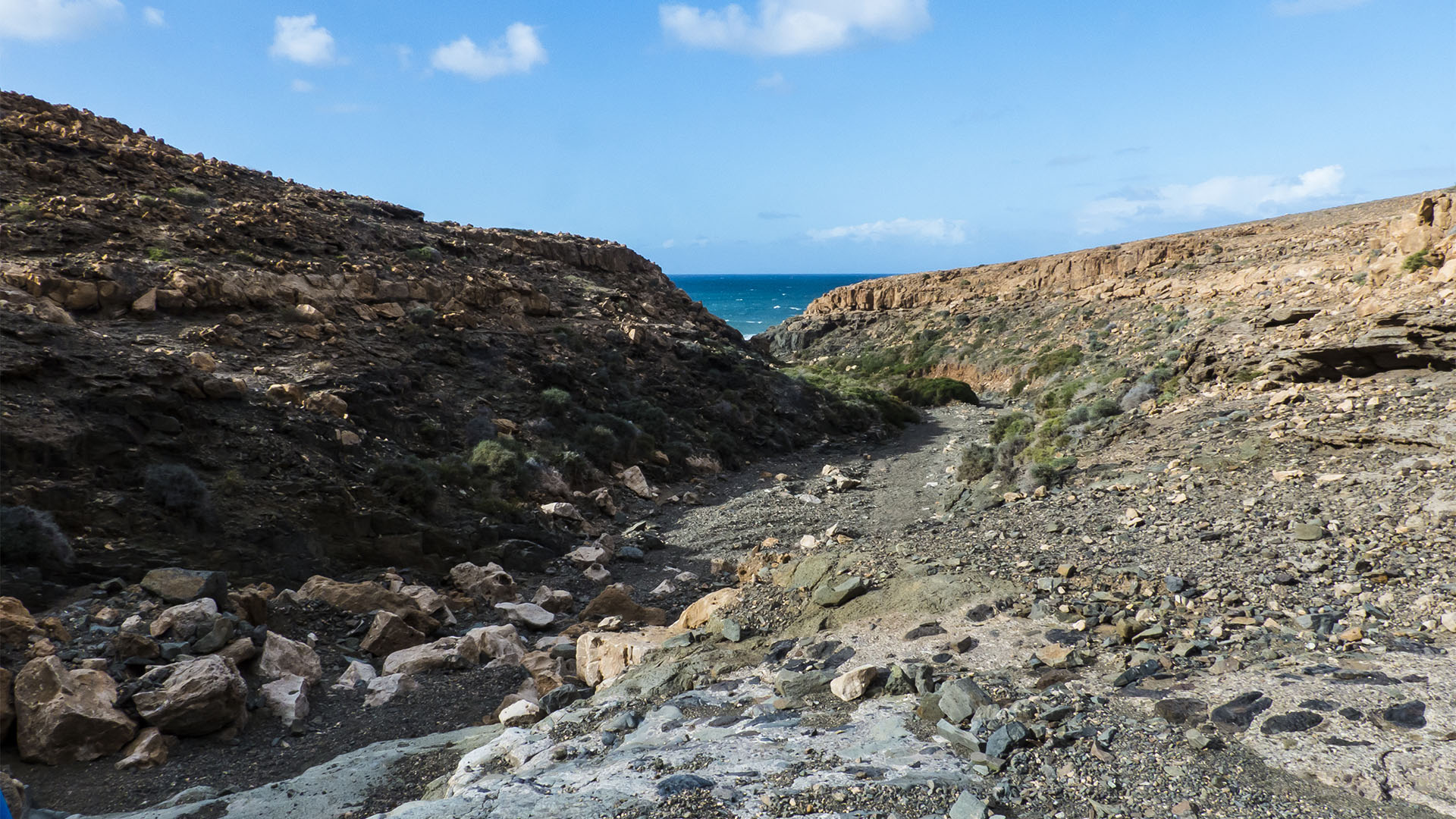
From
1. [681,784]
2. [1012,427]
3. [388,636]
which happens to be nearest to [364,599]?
[388,636]

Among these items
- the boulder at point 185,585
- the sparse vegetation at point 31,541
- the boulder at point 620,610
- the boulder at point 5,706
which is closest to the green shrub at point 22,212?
the sparse vegetation at point 31,541

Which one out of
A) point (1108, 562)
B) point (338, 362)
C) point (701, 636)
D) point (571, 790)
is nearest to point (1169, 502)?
point (1108, 562)

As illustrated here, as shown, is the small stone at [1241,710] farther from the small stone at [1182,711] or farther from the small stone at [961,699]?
the small stone at [961,699]

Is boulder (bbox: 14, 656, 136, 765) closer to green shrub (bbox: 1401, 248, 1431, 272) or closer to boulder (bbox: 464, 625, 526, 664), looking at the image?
boulder (bbox: 464, 625, 526, 664)

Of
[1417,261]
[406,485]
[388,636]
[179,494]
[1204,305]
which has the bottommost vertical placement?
[388,636]

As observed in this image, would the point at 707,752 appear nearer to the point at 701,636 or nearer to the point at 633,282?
the point at 701,636

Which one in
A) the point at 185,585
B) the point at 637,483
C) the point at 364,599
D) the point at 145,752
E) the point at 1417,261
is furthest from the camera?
the point at 637,483

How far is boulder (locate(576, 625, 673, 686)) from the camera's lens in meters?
7.15

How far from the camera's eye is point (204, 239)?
57.1 ft

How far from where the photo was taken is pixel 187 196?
64.0 feet

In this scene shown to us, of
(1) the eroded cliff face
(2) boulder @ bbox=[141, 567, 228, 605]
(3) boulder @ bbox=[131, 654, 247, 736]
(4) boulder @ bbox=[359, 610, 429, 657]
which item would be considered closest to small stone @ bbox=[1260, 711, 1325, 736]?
(3) boulder @ bbox=[131, 654, 247, 736]

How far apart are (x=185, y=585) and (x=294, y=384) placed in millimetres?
6084

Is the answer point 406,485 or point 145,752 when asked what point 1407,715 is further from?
point 406,485

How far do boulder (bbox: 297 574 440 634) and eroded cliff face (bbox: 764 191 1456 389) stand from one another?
509 inches
